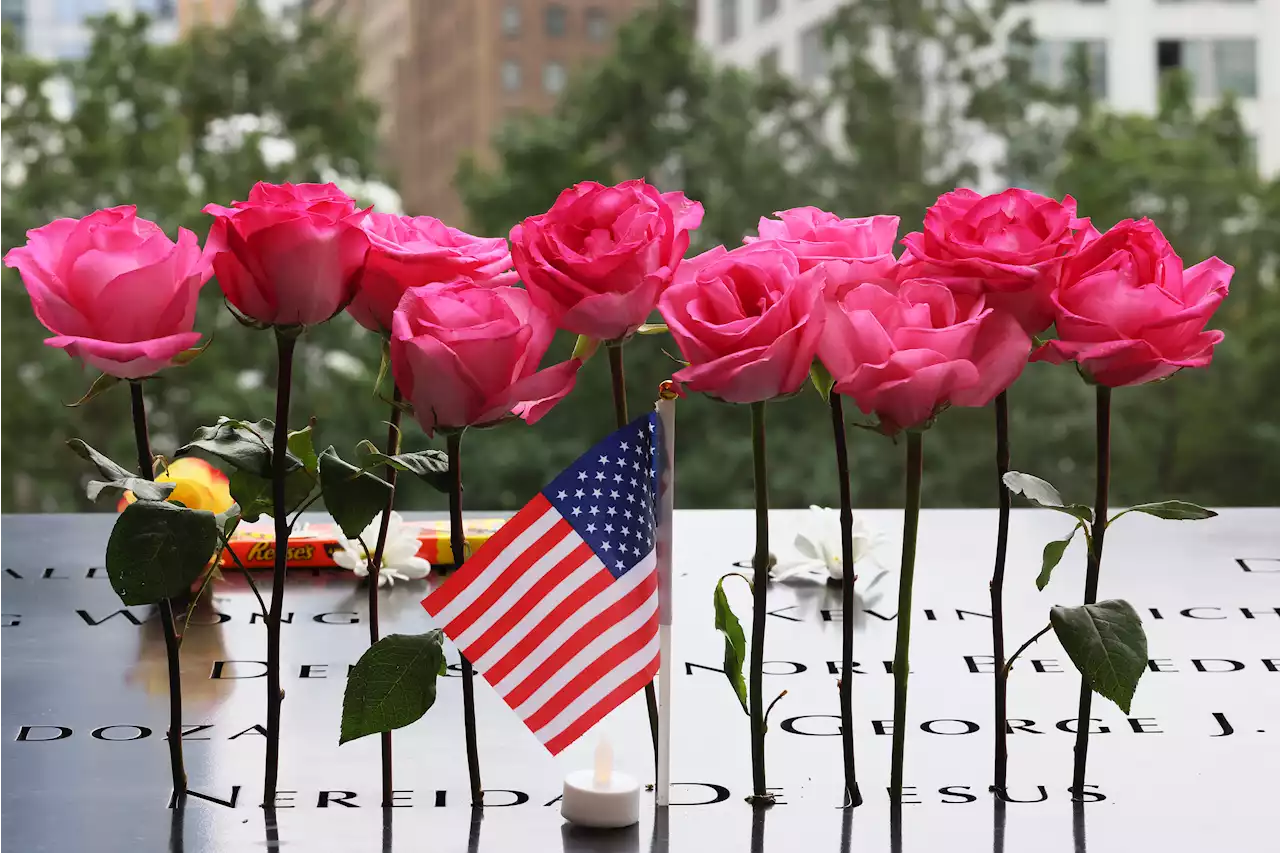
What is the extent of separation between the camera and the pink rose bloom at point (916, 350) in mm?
838

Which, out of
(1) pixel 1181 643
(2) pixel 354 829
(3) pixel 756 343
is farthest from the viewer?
(1) pixel 1181 643

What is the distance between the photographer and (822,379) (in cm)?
90

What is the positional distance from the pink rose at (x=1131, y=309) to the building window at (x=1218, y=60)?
15979 millimetres

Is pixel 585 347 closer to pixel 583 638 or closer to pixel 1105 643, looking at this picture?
pixel 583 638

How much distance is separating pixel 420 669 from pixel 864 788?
28 centimetres

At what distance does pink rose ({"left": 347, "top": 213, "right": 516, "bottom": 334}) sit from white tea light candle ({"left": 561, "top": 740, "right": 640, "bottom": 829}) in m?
0.27

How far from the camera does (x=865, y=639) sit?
4.66 ft

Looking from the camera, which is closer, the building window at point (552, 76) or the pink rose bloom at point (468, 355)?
the pink rose bloom at point (468, 355)

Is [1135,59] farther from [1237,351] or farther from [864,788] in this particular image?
[864,788]

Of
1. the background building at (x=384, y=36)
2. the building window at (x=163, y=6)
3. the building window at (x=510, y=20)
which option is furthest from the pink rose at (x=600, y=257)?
the background building at (x=384, y=36)

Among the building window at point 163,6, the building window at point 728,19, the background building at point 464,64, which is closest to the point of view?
the building window at point 728,19

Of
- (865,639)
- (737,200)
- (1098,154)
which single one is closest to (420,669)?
(865,639)

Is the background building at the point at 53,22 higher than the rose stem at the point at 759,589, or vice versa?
the background building at the point at 53,22

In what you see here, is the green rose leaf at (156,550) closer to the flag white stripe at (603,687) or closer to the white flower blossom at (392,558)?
the flag white stripe at (603,687)
